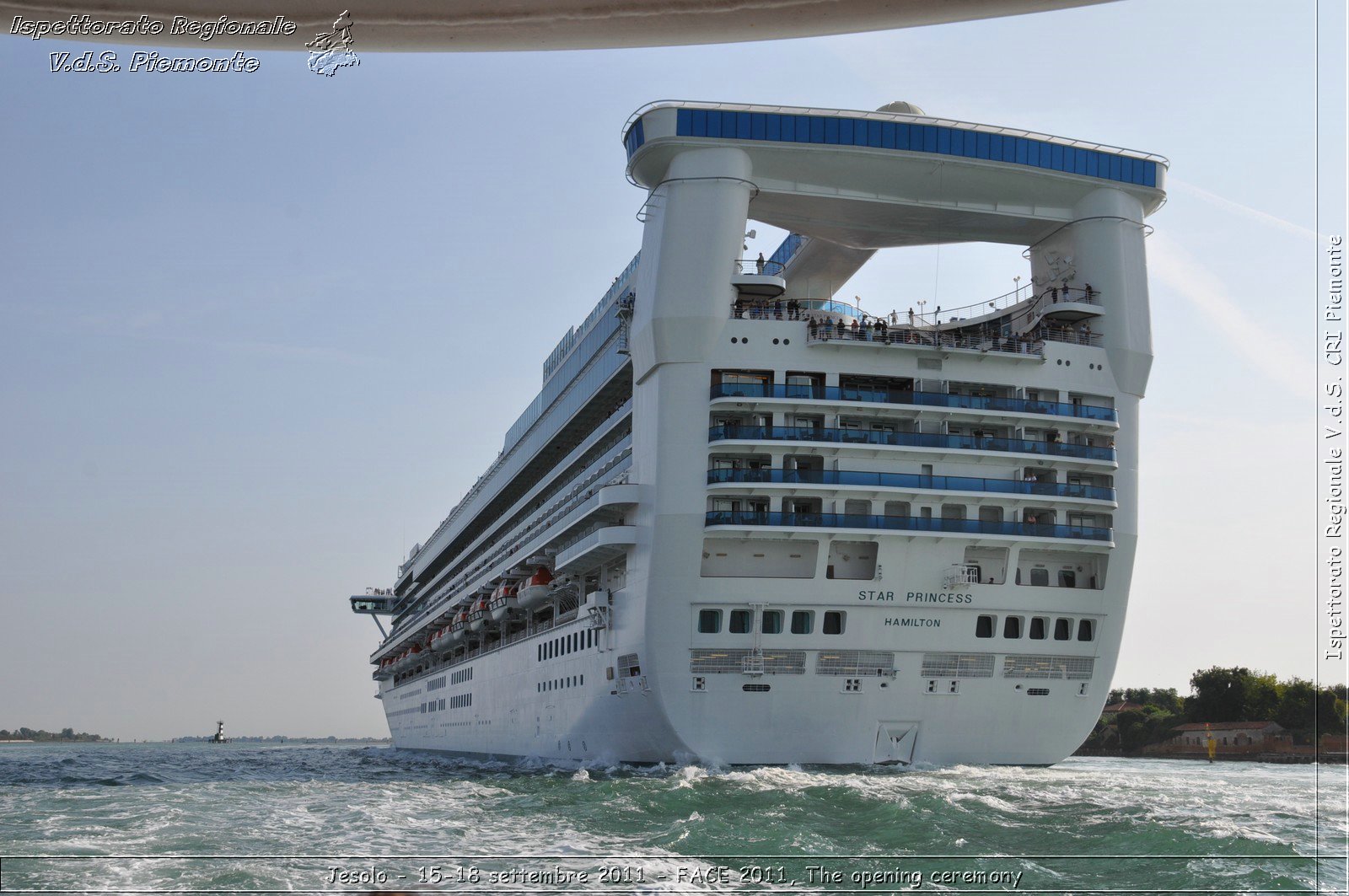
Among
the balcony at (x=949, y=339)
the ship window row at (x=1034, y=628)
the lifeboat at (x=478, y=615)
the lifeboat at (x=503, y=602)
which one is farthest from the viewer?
the lifeboat at (x=478, y=615)

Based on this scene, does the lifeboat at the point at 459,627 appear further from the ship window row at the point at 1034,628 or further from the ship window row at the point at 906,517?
the ship window row at the point at 1034,628

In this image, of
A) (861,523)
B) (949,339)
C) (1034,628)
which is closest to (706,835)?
(861,523)

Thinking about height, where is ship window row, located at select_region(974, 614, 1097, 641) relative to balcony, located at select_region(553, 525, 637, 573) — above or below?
below

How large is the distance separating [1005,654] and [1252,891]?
52.9 ft

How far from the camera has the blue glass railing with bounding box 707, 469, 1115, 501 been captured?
100ft

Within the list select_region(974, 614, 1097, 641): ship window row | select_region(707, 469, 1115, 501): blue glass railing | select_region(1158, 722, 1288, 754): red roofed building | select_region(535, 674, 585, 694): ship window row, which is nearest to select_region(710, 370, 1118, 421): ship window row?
select_region(707, 469, 1115, 501): blue glass railing

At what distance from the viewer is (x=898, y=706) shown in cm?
3008

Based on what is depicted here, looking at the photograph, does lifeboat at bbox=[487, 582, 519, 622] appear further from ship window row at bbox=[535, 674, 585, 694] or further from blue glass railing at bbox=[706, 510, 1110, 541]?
blue glass railing at bbox=[706, 510, 1110, 541]

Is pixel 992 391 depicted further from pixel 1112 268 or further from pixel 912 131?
pixel 912 131

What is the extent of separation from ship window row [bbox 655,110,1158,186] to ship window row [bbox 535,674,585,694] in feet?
52.5

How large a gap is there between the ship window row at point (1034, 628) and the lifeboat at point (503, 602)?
1927 cm

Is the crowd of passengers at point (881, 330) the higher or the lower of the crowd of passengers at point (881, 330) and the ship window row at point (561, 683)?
the higher

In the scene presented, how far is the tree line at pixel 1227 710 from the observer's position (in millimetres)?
57188

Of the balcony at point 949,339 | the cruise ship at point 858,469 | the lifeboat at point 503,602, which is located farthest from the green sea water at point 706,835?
the lifeboat at point 503,602
